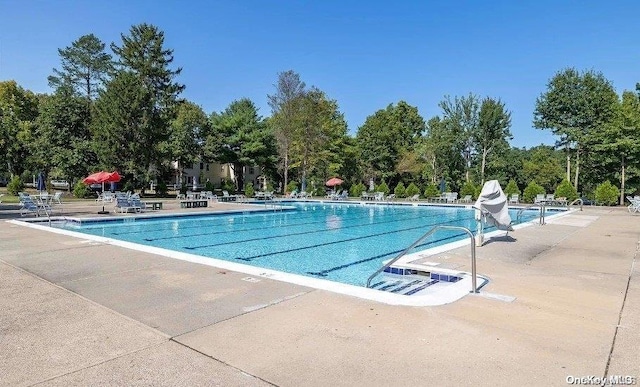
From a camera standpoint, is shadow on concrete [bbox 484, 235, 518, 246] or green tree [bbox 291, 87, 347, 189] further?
green tree [bbox 291, 87, 347, 189]

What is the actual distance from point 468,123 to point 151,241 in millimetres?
31920

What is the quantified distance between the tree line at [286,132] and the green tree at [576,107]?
0.26 feet

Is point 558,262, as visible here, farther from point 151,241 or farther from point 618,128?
point 618,128

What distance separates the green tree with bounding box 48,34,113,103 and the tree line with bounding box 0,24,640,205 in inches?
3.7

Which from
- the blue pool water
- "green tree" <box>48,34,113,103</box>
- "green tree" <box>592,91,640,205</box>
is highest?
"green tree" <box>48,34,113,103</box>

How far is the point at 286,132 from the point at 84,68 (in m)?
20.5

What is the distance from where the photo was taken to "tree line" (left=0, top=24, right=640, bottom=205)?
96.0ft

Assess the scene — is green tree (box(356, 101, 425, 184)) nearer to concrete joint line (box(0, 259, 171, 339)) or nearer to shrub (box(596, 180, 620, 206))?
shrub (box(596, 180, 620, 206))

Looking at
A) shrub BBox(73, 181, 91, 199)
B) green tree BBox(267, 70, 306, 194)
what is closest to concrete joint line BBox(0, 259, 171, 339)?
shrub BBox(73, 181, 91, 199)

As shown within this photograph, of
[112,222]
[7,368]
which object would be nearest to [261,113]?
[112,222]

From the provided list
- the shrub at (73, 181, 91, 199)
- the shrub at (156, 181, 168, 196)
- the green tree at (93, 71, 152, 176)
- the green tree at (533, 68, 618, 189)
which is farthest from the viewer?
the shrub at (156, 181, 168, 196)

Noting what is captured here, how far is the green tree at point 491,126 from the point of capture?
34312 mm

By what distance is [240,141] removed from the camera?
1521 inches

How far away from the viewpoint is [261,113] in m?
41.7
